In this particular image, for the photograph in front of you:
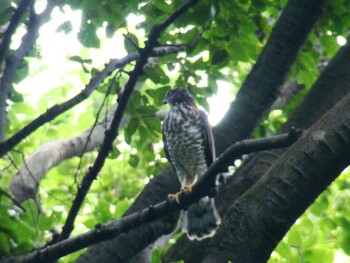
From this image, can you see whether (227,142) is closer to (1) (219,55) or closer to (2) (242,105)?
(2) (242,105)

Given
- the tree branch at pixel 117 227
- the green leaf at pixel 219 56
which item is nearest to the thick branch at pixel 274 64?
the green leaf at pixel 219 56

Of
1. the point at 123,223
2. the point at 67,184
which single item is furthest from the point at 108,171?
the point at 123,223

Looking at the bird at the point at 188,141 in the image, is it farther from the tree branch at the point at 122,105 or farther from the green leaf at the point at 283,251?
the tree branch at the point at 122,105

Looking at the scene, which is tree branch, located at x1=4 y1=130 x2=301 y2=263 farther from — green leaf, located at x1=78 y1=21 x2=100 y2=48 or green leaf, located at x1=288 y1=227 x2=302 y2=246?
green leaf, located at x1=78 y1=21 x2=100 y2=48

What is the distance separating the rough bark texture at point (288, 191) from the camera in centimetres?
275

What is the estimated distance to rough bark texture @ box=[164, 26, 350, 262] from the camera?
3908 millimetres

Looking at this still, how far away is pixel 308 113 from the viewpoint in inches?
156

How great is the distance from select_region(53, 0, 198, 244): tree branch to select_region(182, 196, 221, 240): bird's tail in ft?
4.08

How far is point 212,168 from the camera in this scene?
2742 mm

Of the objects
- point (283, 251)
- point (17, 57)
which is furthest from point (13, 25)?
point (283, 251)

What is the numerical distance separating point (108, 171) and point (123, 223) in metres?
4.49

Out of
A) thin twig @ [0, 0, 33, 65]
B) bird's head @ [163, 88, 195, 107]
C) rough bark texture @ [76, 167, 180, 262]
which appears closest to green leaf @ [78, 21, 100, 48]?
thin twig @ [0, 0, 33, 65]

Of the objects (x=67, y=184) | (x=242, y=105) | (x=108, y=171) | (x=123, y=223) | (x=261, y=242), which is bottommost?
(x=261, y=242)

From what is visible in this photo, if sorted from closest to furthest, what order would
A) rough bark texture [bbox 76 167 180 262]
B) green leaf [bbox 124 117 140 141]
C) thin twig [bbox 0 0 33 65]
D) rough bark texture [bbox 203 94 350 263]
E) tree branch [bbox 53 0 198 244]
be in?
rough bark texture [bbox 203 94 350 263], tree branch [bbox 53 0 198 244], thin twig [bbox 0 0 33 65], rough bark texture [bbox 76 167 180 262], green leaf [bbox 124 117 140 141]
